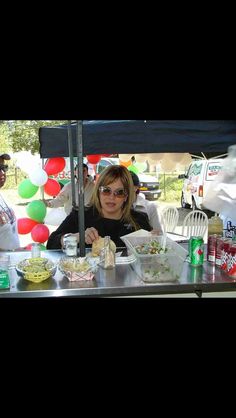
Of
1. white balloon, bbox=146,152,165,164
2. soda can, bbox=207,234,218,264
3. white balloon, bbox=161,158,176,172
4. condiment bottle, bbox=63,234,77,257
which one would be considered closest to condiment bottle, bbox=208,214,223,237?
soda can, bbox=207,234,218,264

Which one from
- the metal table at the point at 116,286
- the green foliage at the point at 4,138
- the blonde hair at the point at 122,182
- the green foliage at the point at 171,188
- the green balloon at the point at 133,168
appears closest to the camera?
the metal table at the point at 116,286

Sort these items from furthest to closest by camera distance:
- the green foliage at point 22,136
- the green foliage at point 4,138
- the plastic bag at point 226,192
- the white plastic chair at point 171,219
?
the green foliage at point 4,138, the green foliage at point 22,136, the white plastic chair at point 171,219, the plastic bag at point 226,192

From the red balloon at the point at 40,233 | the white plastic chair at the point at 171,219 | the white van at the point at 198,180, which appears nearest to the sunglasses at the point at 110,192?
the red balloon at the point at 40,233

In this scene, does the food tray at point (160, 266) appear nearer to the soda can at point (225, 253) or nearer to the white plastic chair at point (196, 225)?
the soda can at point (225, 253)

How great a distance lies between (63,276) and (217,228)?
104cm

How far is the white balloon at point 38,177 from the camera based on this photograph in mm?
5289

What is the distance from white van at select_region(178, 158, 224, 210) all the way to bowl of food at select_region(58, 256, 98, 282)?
709cm

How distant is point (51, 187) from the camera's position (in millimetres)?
5676

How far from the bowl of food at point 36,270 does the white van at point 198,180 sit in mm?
7137

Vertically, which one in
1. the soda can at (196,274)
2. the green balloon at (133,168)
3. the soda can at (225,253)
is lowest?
the soda can at (196,274)

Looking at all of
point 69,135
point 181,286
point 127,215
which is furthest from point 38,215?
point 181,286

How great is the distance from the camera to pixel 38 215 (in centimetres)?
525

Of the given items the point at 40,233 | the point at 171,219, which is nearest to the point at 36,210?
the point at 40,233
